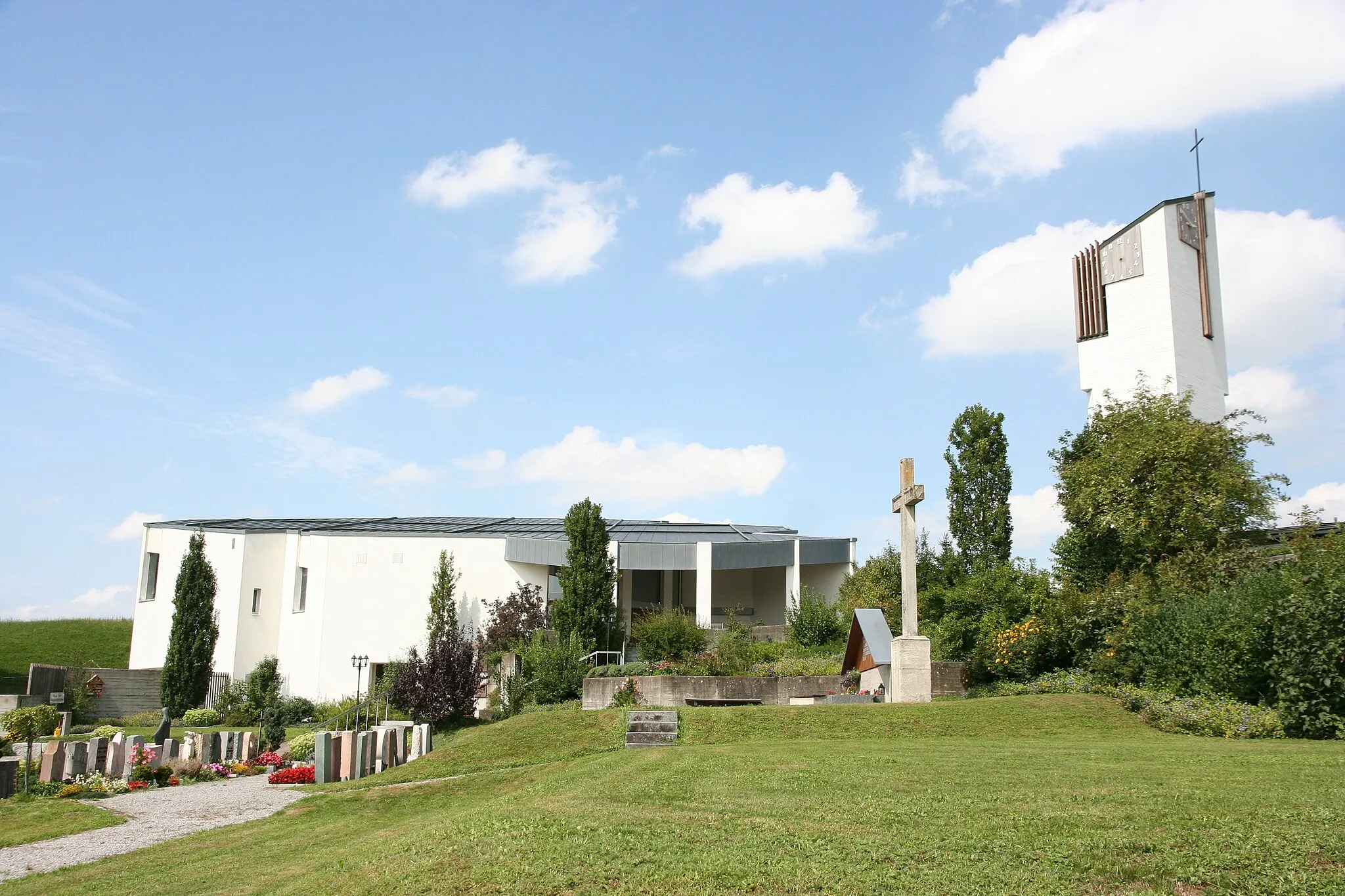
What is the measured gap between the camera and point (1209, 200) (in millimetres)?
31109

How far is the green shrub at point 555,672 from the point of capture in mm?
22797

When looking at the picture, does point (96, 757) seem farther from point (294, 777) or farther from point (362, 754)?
point (362, 754)

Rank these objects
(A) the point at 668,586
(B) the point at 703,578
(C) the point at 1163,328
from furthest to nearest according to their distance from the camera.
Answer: (A) the point at 668,586
(B) the point at 703,578
(C) the point at 1163,328

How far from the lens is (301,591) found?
103 feet

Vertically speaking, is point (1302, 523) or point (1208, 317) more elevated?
point (1208, 317)

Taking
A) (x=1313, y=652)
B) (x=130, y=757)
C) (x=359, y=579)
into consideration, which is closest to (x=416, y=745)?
(x=130, y=757)

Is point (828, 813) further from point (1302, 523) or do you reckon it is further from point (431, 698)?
point (1302, 523)

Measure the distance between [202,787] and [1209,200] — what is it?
3327 centimetres

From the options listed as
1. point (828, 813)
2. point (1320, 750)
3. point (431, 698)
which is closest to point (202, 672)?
point (431, 698)

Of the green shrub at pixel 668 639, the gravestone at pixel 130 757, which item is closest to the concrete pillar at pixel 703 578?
the green shrub at pixel 668 639

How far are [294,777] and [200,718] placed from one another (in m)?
13.7

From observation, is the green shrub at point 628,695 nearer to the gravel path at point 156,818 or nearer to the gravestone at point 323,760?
the gravestone at point 323,760

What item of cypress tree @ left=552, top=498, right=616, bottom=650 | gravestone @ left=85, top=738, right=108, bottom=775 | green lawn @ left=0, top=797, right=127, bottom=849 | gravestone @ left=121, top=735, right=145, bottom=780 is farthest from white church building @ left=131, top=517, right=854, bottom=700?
green lawn @ left=0, top=797, right=127, bottom=849

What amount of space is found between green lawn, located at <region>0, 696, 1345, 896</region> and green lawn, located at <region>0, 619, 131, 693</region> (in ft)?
101
